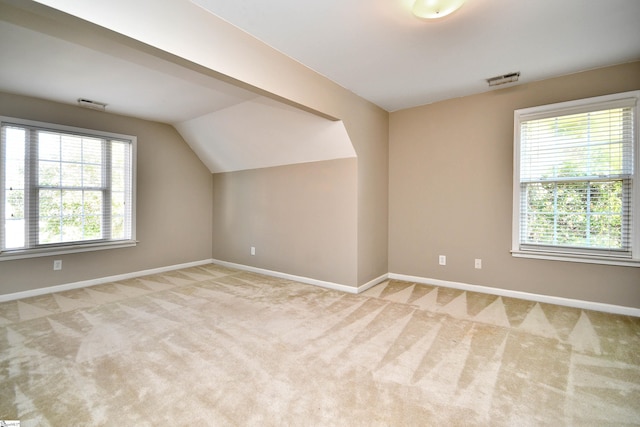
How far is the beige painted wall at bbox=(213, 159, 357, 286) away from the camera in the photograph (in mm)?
3781

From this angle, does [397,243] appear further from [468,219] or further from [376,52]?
[376,52]

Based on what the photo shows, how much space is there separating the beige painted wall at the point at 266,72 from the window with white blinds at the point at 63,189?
9.86 feet

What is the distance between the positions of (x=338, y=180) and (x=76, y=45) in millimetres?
2887

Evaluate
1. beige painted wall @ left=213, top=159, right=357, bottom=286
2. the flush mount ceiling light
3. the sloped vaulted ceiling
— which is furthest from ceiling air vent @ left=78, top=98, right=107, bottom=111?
the flush mount ceiling light

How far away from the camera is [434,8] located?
6.22ft

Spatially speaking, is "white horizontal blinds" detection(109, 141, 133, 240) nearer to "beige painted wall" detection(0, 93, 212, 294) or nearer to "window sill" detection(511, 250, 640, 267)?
"beige painted wall" detection(0, 93, 212, 294)

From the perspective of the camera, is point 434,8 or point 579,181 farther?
point 579,181

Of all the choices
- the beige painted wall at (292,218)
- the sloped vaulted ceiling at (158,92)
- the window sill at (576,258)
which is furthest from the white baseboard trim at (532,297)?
the sloped vaulted ceiling at (158,92)

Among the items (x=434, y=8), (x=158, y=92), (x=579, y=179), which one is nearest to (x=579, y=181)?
(x=579, y=179)

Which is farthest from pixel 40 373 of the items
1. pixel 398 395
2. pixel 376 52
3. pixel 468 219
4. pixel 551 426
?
pixel 468 219

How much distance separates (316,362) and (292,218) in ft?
8.28

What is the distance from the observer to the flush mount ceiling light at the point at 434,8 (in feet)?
6.06

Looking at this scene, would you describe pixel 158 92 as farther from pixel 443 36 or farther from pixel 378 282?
pixel 378 282

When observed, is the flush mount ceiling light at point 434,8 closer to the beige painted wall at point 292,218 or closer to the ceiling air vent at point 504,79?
the ceiling air vent at point 504,79
